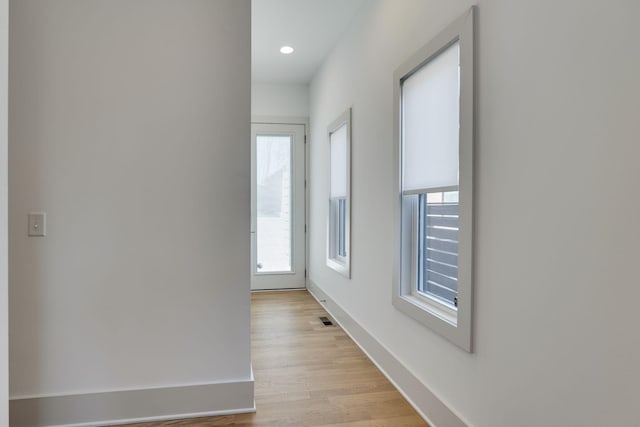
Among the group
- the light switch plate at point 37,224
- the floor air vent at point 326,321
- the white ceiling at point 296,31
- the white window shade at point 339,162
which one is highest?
the white ceiling at point 296,31

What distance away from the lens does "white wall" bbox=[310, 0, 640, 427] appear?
115 cm

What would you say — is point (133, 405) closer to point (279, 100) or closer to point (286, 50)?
point (286, 50)

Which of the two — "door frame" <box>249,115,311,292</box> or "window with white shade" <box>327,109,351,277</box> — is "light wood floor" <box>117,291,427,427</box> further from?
"door frame" <box>249,115,311,292</box>

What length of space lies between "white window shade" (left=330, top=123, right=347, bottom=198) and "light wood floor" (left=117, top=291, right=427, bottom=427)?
55.1 inches

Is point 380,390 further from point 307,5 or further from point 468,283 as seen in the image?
point 307,5

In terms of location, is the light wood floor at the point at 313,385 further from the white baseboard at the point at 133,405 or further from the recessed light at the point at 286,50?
the recessed light at the point at 286,50

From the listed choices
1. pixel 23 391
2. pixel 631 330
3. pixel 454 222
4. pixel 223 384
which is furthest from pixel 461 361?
pixel 23 391

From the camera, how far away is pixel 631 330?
3.66ft

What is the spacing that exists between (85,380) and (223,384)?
2.38 ft

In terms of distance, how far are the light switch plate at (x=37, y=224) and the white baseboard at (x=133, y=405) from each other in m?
0.86

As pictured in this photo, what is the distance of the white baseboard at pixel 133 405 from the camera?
2.11m

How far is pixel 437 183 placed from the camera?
2.21 meters

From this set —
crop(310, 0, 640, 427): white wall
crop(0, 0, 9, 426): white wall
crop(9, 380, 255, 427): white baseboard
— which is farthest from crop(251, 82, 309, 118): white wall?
crop(0, 0, 9, 426): white wall

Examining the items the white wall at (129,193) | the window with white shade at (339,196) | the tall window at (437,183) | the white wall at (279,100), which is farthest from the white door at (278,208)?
the white wall at (129,193)
